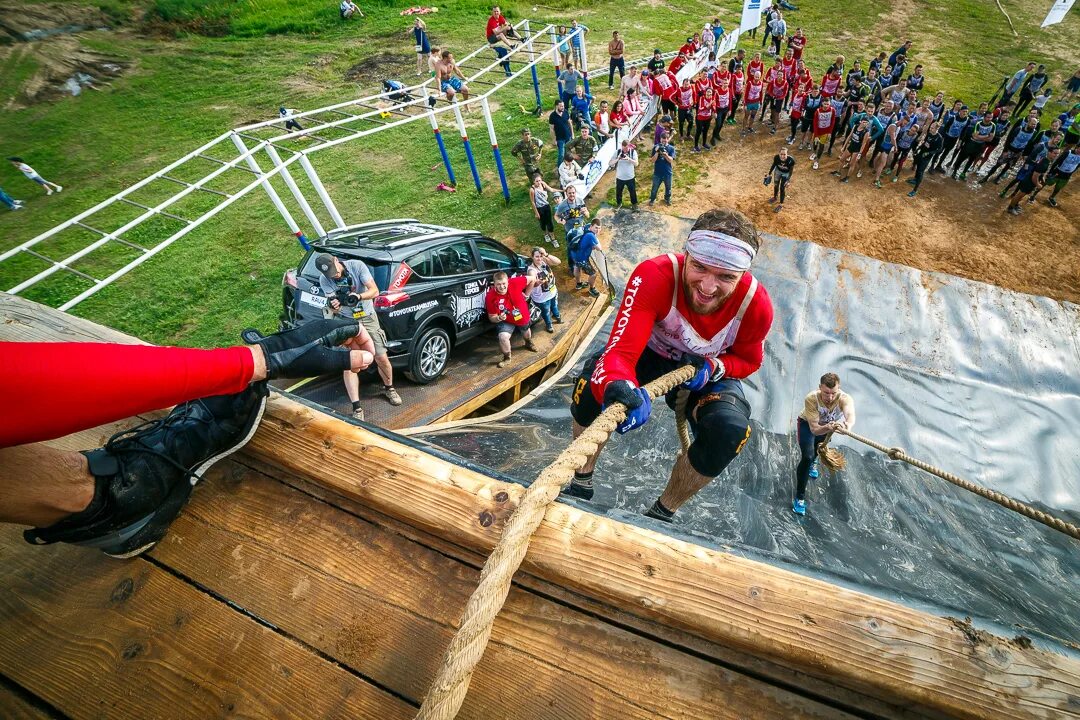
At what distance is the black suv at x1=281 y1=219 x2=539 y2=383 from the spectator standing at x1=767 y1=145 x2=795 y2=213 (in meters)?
7.52

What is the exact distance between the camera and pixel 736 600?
1.35 meters

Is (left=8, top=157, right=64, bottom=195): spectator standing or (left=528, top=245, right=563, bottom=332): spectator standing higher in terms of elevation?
(left=8, top=157, right=64, bottom=195): spectator standing

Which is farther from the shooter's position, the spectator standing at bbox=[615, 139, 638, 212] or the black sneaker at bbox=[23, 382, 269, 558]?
the spectator standing at bbox=[615, 139, 638, 212]

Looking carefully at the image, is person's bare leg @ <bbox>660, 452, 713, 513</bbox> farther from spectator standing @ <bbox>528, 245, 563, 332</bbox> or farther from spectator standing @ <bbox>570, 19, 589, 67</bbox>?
spectator standing @ <bbox>570, 19, 589, 67</bbox>

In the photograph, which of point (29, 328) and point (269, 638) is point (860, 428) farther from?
point (29, 328)

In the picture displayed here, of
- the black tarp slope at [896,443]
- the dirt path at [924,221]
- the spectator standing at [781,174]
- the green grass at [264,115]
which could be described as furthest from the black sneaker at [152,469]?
the spectator standing at [781,174]

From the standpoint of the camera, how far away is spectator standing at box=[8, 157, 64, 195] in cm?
1209

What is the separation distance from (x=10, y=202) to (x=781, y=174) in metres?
19.5

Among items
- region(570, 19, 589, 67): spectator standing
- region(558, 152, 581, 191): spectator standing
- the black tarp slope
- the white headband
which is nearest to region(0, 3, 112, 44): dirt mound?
region(570, 19, 589, 67): spectator standing

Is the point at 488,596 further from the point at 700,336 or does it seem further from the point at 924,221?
the point at 924,221

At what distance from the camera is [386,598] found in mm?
1471

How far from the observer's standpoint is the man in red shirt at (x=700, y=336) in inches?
95.8

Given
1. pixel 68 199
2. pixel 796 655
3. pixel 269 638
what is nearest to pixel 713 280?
pixel 796 655

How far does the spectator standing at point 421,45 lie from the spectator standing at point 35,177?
37.4 ft
